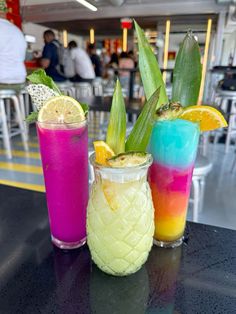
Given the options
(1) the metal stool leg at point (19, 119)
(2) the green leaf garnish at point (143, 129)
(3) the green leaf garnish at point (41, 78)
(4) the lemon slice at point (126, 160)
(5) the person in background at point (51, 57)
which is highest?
(5) the person in background at point (51, 57)

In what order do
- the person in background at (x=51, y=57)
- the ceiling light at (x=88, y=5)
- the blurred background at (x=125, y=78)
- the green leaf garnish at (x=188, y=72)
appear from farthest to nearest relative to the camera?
1. the ceiling light at (x=88, y=5)
2. the person in background at (x=51, y=57)
3. the blurred background at (x=125, y=78)
4. the green leaf garnish at (x=188, y=72)

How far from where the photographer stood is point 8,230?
62cm

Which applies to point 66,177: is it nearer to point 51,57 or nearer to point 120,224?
point 120,224

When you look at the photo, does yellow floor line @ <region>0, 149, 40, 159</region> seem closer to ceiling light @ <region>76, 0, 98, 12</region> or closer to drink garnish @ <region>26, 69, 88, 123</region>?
drink garnish @ <region>26, 69, 88, 123</region>

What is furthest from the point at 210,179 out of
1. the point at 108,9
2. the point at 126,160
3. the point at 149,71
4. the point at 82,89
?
the point at 108,9

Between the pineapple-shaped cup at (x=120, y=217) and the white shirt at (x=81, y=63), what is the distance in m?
5.19

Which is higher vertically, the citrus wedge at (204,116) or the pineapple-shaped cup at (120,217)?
the citrus wedge at (204,116)

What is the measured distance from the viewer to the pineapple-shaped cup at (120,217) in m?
0.43

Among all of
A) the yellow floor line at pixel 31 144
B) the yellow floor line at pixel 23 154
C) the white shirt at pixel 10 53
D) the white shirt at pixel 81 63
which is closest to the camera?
the white shirt at pixel 10 53

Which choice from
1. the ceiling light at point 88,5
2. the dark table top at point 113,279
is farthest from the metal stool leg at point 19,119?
the ceiling light at point 88,5

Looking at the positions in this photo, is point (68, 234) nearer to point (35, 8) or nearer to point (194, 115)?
point (194, 115)

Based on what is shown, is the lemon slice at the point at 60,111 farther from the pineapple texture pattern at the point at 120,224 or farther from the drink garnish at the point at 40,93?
the pineapple texture pattern at the point at 120,224

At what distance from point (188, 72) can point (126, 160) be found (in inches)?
9.8

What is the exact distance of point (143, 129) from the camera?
473mm
